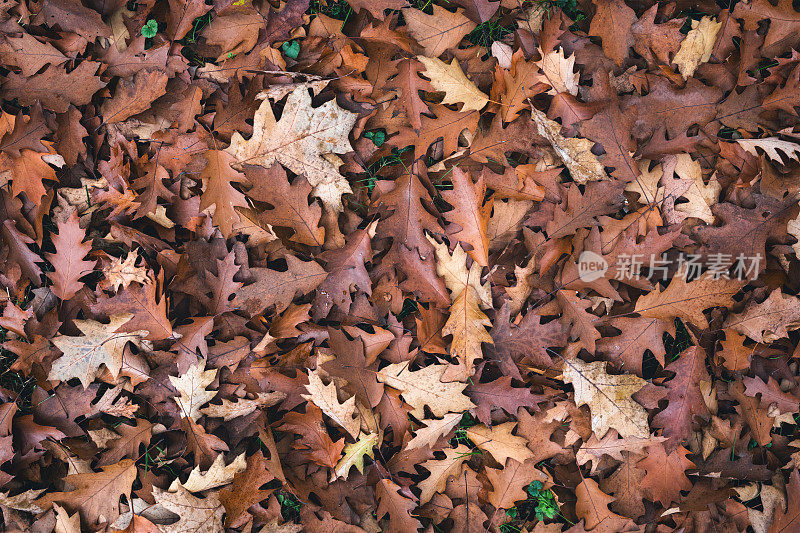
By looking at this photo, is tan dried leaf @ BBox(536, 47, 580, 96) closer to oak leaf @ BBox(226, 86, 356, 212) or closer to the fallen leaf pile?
the fallen leaf pile

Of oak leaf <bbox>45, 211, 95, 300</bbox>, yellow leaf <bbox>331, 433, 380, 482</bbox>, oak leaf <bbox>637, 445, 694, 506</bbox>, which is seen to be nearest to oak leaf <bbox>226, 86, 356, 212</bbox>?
oak leaf <bbox>45, 211, 95, 300</bbox>

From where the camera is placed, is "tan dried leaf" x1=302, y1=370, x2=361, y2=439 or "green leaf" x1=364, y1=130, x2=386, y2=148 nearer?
"tan dried leaf" x1=302, y1=370, x2=361, y2=439

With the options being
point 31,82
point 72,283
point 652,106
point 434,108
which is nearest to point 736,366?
point 652,106

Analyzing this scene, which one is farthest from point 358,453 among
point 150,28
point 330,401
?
point 150,28

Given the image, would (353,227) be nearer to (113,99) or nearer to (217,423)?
(217,423)

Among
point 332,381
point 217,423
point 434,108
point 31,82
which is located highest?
point 31,82

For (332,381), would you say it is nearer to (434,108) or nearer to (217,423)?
(217,423)

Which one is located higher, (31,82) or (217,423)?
(31,82)
